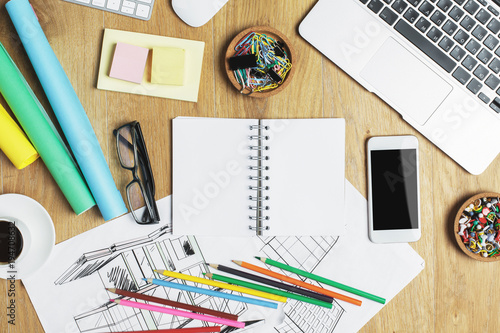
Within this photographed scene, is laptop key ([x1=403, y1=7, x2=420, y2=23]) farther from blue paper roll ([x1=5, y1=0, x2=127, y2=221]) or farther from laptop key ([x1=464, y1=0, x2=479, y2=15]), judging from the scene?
blue paper roll ([x1=5, y1=0, x2=127, y2=221])

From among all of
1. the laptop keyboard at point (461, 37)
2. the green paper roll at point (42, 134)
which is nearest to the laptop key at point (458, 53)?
the laptop keyboard at point (461, 37)

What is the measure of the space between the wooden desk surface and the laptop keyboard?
13 cm

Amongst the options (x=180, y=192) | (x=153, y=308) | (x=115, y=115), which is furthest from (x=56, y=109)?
(x=153, y=308)

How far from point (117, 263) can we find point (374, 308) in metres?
0.58

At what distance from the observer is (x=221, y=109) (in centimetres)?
80

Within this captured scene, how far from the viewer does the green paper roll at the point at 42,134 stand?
73 cm

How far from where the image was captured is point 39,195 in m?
0.79

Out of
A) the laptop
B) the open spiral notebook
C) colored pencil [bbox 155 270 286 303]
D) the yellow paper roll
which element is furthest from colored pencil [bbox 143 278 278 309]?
the laptop

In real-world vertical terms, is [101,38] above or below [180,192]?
above

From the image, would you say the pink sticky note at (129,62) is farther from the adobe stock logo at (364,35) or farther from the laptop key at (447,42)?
the laptop key at (447,42)

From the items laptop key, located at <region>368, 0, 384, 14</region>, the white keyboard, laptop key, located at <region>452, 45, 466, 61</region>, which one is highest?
the white keyboard

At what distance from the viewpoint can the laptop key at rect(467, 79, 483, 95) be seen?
2.47 feet

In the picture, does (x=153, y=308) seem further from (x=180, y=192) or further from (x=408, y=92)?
(x=408, y=92)

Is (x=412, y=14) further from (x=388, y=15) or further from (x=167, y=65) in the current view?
(x=167, y=65)
